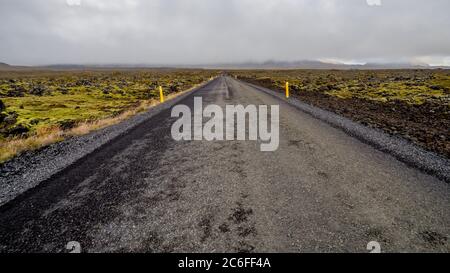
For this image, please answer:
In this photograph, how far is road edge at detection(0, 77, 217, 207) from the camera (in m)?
4.86

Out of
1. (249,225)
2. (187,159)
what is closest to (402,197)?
(249,225)

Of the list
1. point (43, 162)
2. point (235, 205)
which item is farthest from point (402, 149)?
point (43, 162)

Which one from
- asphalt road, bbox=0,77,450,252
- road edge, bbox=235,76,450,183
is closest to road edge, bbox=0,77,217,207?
asphalt road, bbox=0,77,450,252

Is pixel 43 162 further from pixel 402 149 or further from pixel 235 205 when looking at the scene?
pixel 402 149

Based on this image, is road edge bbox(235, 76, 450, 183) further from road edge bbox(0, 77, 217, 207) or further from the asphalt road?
road edge bbox(0, 77, 217, 207)

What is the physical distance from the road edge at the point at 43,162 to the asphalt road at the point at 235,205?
1.16ft

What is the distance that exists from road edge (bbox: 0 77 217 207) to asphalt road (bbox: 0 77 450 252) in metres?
0.35

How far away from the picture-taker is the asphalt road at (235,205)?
3008 mm

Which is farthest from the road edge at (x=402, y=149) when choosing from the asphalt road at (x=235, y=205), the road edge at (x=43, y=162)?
the road edge at (x=43, y=162)

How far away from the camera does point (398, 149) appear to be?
6.17 meters

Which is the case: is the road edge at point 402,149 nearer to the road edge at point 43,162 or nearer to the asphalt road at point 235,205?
the asphalt road at point 235,205

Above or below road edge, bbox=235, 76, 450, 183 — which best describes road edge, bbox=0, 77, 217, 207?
below

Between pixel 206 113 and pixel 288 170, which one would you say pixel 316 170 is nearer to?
pixel 288 170

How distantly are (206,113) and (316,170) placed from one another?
310 inches
